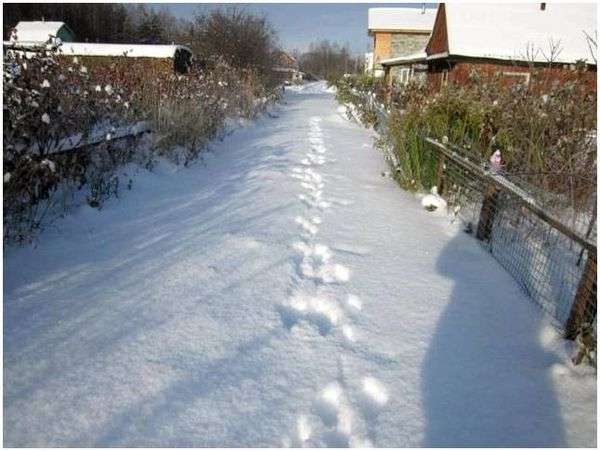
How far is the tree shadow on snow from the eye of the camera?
1.70 meters

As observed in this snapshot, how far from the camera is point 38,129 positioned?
3113 mm

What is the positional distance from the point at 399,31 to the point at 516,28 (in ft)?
56.8

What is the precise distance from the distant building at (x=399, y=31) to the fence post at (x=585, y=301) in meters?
33.1

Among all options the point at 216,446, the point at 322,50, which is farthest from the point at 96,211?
the point at 322,50

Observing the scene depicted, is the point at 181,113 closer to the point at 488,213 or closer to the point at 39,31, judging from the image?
the point at 488,213

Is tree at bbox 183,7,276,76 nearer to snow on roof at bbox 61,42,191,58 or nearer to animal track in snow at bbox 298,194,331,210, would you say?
snow on roof at bbox 61,42,191,58

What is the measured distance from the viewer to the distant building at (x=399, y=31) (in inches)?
1314

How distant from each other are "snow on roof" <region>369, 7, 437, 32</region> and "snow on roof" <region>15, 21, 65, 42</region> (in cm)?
2223

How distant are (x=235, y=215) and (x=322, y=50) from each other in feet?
294

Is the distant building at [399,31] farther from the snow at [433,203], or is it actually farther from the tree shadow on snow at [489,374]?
the tree shadow on snow at [489,374]

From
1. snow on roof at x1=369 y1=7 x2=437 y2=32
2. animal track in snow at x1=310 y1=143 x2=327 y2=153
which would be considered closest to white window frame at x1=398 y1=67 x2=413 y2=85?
snow on roof at x1=369 y1=7 x2=437 y2=32

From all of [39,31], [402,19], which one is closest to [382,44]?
[402,19]

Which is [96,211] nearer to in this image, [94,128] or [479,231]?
[94,128]

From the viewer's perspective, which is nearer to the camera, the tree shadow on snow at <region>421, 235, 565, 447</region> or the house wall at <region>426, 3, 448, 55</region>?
the tree shadow on snow at <region>421, 235, 565, 447</region>
